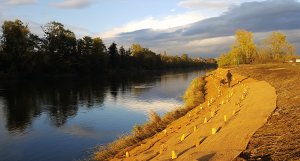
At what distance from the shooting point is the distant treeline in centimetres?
9069

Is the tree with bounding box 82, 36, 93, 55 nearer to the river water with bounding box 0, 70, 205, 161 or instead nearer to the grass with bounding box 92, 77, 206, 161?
the river water with bounding box 0, 70, 205, 161

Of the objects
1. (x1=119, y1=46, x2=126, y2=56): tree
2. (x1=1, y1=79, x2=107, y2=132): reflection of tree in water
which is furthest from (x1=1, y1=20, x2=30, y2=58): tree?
(x1=119, y1=46, x2=126, y2=56): tree

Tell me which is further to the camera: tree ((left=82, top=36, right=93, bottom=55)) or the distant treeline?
tree ((left=82, top=36, right=93, bottom=55))

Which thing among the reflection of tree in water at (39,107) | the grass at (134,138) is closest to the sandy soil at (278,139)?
the grass at (134,138)

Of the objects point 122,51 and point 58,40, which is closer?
point 58,40

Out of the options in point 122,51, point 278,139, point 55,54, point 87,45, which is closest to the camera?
point 278,139

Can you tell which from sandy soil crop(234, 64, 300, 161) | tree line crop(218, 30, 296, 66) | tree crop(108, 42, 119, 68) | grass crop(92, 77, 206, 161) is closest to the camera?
sandy soil crop(234, 64, 300, 161)

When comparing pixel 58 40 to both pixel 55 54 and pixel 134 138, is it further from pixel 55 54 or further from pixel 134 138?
pixel 134 138

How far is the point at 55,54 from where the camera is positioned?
10569 centimetres

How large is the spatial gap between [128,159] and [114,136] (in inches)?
380

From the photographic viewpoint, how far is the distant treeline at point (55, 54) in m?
90.7

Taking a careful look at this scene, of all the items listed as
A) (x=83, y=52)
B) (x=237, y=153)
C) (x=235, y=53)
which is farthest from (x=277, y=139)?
(x=83, y=52)

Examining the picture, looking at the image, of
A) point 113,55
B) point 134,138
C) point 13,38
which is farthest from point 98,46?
point 134,138

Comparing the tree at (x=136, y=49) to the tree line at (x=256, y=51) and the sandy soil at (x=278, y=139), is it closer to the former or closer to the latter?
the tree line at (x=256, y=51)
